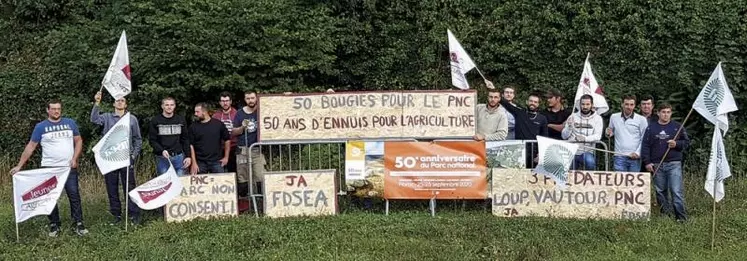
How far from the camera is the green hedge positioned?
541 inches

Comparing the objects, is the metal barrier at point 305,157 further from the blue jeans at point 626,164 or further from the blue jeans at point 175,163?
the blue jeans at point 175,163

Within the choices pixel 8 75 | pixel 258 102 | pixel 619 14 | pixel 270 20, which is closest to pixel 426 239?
pixel 258 102

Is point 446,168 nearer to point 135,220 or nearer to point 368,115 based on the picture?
point 368,115

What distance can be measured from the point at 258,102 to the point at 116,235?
2.49 meters

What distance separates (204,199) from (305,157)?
268 centimetres

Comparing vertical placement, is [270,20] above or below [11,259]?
above

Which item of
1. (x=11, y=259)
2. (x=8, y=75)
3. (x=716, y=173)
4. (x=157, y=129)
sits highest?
(x=8, y=75)

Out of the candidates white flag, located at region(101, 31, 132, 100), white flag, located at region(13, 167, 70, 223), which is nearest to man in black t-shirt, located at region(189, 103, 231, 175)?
white flag, located at region(101, 31, 132, 100)

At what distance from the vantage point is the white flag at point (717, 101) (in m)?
9.02

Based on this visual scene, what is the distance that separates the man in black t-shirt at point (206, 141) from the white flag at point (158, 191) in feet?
1.94

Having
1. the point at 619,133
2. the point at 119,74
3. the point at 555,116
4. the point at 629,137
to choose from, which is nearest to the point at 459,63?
the point at 555,116

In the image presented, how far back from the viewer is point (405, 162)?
9875 mm

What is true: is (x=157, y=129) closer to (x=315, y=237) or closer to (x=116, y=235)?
(x=116, y=235)

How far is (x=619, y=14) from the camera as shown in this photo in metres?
14.5
